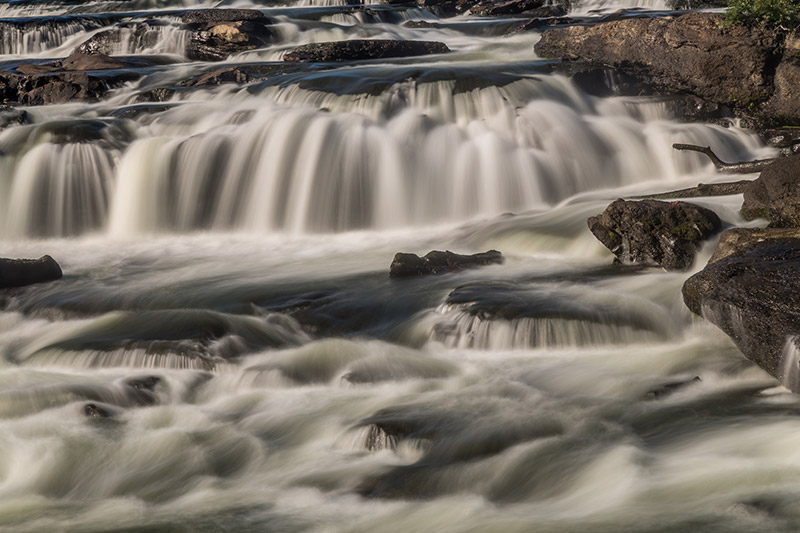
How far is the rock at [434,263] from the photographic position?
31.8 feet

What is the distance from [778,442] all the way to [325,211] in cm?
779

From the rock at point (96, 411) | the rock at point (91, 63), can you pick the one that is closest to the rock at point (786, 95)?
the rock at point (96, 411)

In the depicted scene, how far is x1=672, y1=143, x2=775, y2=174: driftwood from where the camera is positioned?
1200 centimetres

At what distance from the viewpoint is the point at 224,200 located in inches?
508

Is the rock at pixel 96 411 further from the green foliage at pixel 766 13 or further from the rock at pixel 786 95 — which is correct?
the green foliage at pixel 766 13

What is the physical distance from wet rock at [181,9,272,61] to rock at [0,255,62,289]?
38.6 ft

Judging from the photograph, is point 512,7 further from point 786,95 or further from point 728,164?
point 728,164

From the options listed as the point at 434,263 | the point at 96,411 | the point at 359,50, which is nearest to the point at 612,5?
the point at 359,50

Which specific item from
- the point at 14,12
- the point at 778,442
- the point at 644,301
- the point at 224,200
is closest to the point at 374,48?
the point at 224,200

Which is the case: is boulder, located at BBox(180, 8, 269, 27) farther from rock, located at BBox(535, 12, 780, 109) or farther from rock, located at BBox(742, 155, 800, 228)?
rock, located at BBox(742, 155, 800, 228)

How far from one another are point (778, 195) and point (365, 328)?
4.10 metres

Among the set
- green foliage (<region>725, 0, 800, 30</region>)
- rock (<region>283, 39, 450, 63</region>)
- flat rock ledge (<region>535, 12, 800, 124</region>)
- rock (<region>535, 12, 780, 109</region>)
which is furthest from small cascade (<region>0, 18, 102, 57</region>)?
green foliage (<region>725, 0, 800, 30</region>)

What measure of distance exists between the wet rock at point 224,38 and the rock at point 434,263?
13110 mm

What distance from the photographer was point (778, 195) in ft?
29.3
